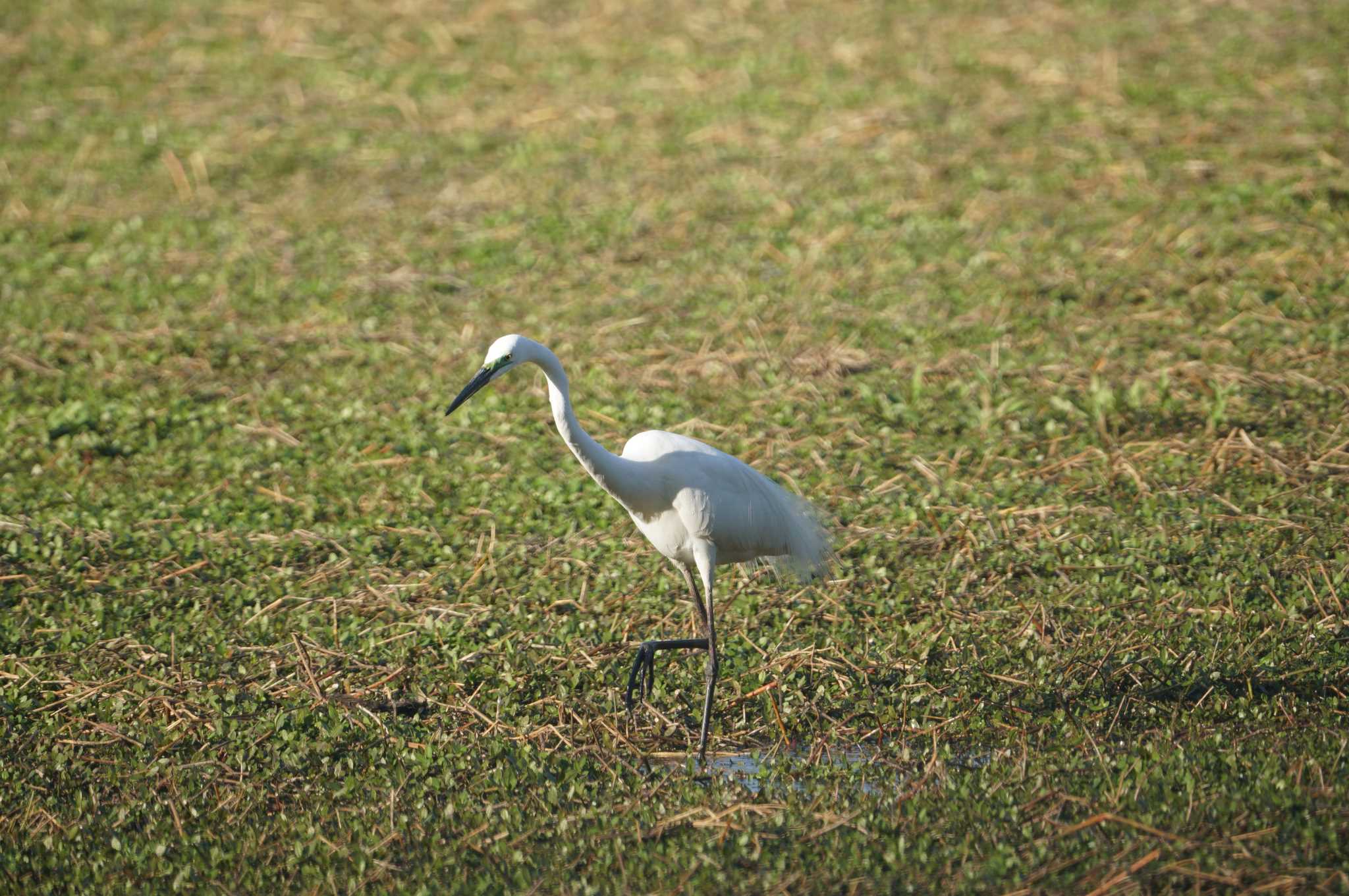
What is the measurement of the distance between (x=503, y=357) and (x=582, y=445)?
0.43 meters

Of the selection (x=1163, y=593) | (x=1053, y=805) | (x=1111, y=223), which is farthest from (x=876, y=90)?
(x=1053, y=805)

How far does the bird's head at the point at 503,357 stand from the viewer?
16.4 ft

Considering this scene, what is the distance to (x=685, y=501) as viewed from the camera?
5340 mm

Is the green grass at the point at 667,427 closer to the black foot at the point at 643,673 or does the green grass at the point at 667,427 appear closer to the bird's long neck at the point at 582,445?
the black foot at the point at 643,673

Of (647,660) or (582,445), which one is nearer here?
(582,445)

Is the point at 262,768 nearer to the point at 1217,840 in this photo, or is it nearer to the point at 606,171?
the point at 1217,840

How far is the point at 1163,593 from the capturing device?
5703 mm

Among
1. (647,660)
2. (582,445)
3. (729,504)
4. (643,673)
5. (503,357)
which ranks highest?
(503,357)

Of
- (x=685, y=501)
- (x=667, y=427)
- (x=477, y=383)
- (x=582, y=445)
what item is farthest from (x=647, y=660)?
(x=667, y=427)

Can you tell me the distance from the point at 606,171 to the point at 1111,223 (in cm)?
391

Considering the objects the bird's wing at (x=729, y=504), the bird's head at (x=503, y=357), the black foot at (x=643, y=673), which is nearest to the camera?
the bird's head at (x=503, y=357)

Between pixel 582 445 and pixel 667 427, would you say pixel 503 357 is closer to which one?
pixel 582 445

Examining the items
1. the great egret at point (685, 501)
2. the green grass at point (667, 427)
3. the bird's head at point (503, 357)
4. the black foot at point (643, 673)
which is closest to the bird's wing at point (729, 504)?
the great egret at point (685, 501)

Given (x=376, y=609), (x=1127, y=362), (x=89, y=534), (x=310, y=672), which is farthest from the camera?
(x=1127, y=362)
